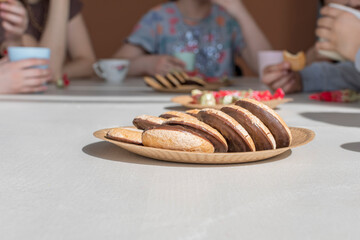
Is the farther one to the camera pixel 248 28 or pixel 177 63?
pixel 248 28

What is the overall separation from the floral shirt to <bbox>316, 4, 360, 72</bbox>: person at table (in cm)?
138

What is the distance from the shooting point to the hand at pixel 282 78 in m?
1.34

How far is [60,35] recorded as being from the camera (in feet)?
6.48

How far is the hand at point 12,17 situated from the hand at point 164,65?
2.04 feet

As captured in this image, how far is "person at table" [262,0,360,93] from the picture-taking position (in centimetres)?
133

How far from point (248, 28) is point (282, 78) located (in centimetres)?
112

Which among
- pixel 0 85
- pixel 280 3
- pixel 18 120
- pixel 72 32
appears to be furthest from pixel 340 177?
pixel 280 3

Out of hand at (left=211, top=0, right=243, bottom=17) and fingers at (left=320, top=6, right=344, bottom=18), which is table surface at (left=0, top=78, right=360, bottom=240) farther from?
hand at (left=211, top=0, right=243, bottom=17)

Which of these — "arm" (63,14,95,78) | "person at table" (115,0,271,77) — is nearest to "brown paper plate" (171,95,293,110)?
"arm" (63,14,95,78)

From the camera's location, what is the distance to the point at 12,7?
5.46 ft

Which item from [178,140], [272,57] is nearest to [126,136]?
[178,140]

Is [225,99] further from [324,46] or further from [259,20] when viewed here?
[259,20]

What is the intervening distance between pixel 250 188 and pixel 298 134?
0.65ft

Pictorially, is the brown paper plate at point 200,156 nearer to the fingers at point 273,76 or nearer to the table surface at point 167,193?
the table surface at point 167,193
